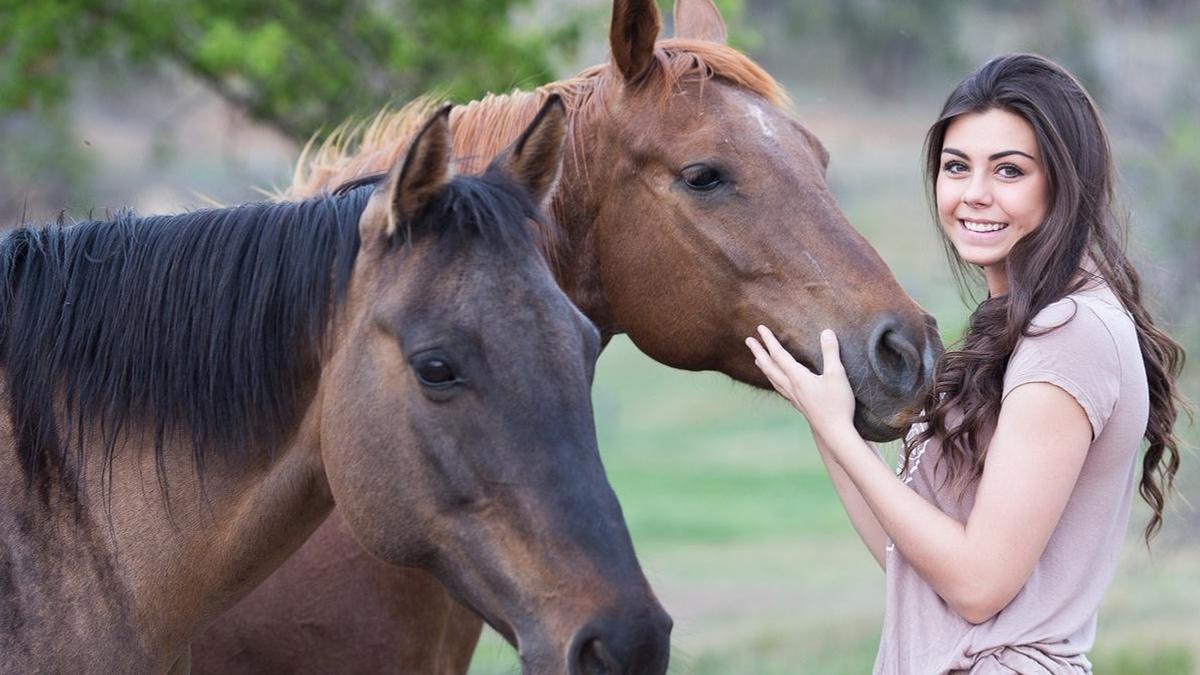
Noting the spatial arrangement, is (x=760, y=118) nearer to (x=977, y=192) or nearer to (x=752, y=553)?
(x=977, y=192)

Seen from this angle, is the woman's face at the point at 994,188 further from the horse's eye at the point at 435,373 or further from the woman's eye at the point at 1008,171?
the horse's eye at the point at 435,373

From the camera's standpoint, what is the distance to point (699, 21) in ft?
15.7

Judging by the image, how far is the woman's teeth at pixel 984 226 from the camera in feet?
10.4

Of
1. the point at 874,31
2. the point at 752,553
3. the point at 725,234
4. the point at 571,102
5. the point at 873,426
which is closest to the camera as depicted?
the point at 873,426

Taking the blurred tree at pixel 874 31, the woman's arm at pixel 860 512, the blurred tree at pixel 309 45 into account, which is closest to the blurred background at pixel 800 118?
the blurred tree at pixel 309 45

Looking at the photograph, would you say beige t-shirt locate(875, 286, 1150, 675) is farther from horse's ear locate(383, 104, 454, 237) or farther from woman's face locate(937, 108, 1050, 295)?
Result: horse's ear locate(383, 104, 454, 237)

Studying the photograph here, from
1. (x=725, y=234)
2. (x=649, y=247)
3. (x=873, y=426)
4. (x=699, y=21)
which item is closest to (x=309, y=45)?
(x=699, y=21)

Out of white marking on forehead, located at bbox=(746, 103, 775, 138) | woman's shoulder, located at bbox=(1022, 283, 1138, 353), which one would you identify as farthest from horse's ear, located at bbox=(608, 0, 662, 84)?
woman's shoulder, located at bbox=(1022, 283, 1138, 353)

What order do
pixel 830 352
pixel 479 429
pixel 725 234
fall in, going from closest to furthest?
pixel 479 429 → pixel 830 352 → pixel 725 234

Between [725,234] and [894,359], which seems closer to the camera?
[894,359]

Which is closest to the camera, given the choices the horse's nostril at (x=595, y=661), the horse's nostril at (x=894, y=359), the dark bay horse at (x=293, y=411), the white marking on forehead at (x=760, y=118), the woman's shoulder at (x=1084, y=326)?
the horse's nostril at (x=595, y=661)

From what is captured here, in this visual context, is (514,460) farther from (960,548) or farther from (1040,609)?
(1040,609)

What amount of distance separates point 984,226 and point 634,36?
1346 mm

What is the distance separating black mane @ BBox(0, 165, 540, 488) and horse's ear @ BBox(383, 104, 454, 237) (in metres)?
0.03
